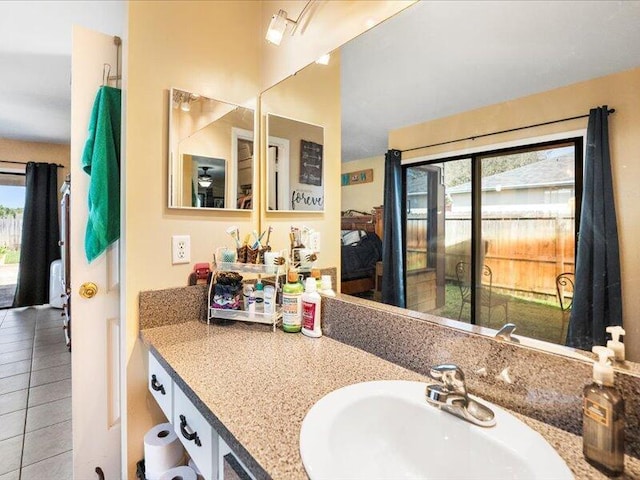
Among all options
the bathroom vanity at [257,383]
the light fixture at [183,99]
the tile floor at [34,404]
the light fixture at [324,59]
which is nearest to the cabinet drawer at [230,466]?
the bathroom vanity at [257,383]

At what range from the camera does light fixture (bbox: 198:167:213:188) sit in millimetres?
1397

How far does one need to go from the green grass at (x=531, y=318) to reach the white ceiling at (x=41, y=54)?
165 cm

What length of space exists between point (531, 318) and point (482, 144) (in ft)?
1.50

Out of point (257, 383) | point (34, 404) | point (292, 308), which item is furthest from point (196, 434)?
point (34, 404)

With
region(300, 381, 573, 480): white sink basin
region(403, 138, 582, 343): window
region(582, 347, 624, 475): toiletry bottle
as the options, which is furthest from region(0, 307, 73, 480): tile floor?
region(582, 347, 624, 475): toiletry bottle

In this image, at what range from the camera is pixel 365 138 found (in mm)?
1185

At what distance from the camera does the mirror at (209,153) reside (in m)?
1.32

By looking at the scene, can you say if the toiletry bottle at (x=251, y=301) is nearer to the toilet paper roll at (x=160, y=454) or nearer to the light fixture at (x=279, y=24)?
the toilet paper roll at (x=160, y=454)

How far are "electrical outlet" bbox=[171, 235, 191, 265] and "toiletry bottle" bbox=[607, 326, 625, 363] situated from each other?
1.33 meters

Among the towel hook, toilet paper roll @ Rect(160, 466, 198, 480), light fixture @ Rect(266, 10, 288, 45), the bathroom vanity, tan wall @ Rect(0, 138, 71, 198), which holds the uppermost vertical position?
tan wall @ Rect(0, 138, 71, 198)

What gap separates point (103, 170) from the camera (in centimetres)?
132

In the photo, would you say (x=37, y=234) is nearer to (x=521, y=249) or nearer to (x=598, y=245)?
(x=521, y=249)

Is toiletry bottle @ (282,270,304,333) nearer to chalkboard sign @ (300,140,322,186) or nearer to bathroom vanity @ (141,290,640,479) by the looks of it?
bathroom vanity @ (141,290,640,479)

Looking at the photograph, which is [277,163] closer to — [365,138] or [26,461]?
[365,138]
